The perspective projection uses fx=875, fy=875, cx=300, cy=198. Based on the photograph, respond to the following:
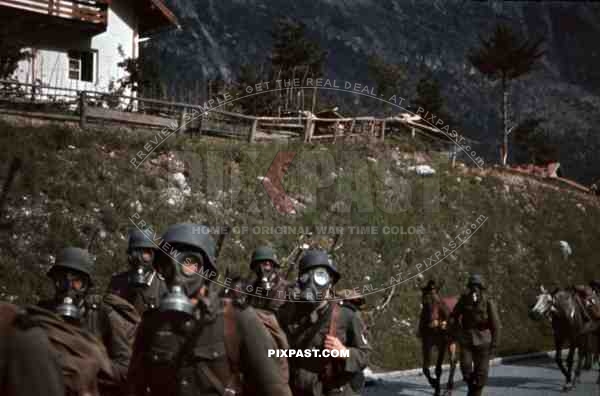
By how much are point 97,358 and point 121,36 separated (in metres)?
29.9

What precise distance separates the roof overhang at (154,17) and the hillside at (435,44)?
3755 cm

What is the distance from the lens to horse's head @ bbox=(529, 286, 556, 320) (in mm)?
17297

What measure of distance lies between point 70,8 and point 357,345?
80.8 ft

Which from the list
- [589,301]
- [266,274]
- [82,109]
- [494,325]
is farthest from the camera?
[82,109]

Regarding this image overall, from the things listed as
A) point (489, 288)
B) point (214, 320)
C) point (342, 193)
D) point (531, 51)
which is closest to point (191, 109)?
point (342, 193)

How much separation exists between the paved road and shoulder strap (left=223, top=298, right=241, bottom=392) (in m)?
11.1

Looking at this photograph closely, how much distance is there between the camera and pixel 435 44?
110125 millimetres

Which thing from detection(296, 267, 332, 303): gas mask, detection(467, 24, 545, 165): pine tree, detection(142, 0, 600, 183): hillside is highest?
detection(142, 0, 600, 183): hillside

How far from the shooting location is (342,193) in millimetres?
24422

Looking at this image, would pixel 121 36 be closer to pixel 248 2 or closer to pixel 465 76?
pixel 248 2

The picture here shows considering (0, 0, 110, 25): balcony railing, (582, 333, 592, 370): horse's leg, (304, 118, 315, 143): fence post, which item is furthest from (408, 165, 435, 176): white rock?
(0, 0, 110, 25): balcony railing

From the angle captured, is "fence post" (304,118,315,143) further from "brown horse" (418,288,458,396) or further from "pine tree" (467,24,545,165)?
"pine tree" (467,24,545,165)

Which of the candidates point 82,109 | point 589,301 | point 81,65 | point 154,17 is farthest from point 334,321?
point 154,17

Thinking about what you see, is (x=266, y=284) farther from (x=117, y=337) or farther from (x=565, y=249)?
(x=565, y=249)
